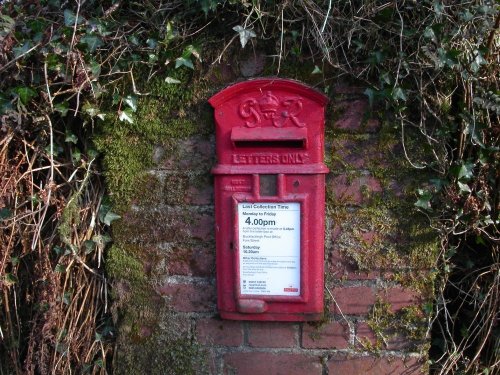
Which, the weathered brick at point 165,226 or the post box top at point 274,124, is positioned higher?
the post box top at point 274,124

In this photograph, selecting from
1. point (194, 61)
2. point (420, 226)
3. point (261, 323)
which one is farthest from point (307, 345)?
point (194, 61)

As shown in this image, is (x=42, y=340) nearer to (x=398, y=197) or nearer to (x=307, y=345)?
(x=307, y=345)

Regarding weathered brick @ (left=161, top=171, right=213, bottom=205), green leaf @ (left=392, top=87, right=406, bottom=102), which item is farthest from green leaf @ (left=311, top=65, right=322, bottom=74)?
weathered brick @ (left=161, top=171, right=213, bottom=205)

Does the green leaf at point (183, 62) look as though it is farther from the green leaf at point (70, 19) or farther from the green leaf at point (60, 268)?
the green leaf at point (60, 268)

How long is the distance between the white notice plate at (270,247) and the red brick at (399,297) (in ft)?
0.91

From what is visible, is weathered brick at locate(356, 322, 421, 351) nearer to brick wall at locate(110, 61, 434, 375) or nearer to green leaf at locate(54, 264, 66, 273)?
brick wall at locate(110, 61, 434, 375)

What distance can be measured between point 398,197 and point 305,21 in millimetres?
591

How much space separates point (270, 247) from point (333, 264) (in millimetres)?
209

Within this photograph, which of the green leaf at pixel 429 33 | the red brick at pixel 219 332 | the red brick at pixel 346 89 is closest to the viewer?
the green leaf at pixel 429 33

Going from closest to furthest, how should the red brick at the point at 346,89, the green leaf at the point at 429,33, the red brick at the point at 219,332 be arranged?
the green leaf at the point at 429,33, the red brick at the point at 346,89, the red brick at the point at 219,332

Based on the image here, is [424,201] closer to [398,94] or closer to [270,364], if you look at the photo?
[398,94]

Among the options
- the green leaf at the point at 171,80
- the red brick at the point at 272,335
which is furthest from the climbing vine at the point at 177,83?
the red brick at the point at 272,335

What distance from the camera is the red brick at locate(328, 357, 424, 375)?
1.69 meters

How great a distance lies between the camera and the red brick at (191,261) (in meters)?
1.72
